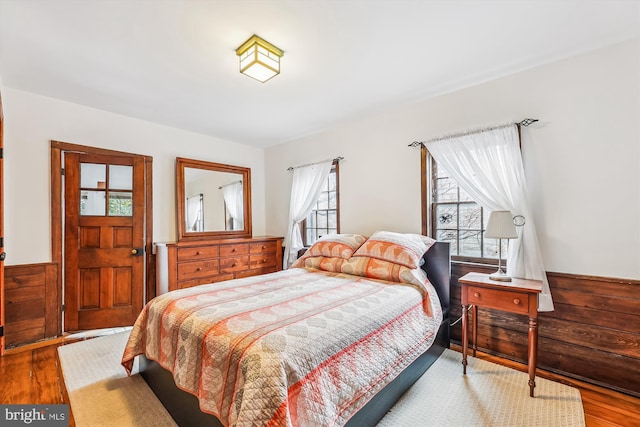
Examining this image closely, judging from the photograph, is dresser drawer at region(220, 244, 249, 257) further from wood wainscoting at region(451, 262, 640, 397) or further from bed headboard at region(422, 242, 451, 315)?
wood wainscoting at region(451, 262, 640, 397)

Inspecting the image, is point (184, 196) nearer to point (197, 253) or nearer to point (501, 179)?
point (197, 253)

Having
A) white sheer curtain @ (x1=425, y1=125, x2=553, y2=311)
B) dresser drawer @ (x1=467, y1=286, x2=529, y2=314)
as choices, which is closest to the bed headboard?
dresser drawer @ (x1=467, y1=286, x2=529, y2=314)

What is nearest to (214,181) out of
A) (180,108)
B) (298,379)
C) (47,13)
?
(180,108)

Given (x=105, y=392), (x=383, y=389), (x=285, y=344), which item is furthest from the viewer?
(x=105, y=392)

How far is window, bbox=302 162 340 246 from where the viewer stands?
3.86 metres

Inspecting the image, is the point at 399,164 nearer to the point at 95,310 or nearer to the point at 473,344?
the point at 473,344

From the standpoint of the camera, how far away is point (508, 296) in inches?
80.0

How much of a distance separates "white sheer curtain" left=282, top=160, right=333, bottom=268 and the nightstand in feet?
7.48

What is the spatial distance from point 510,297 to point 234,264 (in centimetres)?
315

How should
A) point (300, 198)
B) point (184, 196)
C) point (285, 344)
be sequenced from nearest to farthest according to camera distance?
1. point (285, 344)
2. point (184, 196)
3. point (300, 198)

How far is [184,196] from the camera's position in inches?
150

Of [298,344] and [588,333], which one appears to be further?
[588,333]

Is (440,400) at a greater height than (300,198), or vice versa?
(300,198)

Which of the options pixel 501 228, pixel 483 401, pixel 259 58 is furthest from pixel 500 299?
pixel 259 58
